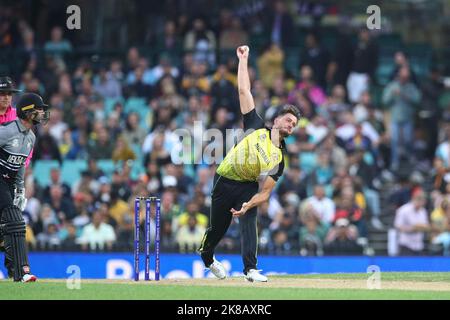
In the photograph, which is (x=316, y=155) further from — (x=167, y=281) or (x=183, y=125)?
(x=167, y=281)

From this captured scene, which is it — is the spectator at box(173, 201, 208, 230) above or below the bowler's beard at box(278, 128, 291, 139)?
below

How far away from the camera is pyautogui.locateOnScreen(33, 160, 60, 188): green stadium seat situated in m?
23.2

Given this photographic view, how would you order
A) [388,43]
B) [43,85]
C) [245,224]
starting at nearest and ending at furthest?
[245,224], [43,85], [388,43]

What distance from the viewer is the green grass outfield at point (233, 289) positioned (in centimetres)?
1280

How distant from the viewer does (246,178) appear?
14180 millimetres

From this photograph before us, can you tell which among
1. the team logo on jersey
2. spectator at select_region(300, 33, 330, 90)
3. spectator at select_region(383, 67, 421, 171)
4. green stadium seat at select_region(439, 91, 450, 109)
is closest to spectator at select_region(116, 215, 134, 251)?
spectator at select_region(383, 67, 421, 171)

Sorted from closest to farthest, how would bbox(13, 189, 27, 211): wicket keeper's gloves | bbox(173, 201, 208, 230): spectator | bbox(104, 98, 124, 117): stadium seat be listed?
bbox(13, 189, 27, 211): wicket keeper's gloves
bbox(173, 201, 208, 230): spectator
bbox(104, 98, 124, 117): stadium seat

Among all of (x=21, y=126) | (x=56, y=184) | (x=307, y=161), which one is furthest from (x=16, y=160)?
→ (x=307, y=161)

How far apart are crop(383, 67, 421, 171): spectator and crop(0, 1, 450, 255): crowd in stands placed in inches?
1.1

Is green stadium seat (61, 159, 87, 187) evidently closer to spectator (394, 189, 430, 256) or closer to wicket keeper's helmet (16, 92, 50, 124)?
spectator (394, 189, 430, 256)

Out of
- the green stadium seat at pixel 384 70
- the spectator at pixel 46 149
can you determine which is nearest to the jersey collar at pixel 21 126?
the spectator at pixel 46 149
